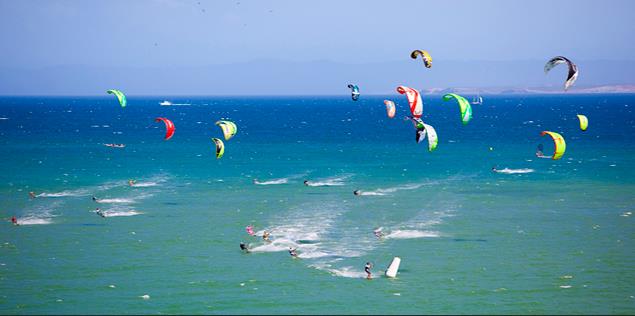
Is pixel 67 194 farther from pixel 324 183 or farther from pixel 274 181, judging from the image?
pixel 324 183

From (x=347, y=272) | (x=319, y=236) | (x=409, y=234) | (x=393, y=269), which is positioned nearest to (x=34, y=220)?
(x=319, y=236)

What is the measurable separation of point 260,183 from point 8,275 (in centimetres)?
3314

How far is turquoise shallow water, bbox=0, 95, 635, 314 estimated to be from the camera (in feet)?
114

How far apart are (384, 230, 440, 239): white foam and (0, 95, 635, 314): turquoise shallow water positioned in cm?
12

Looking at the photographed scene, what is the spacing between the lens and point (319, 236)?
4638 centimetres

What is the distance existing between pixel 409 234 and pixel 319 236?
5.48 meters

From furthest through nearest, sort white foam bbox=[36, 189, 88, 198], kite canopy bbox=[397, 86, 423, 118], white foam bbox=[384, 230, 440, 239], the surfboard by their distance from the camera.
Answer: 1. white foam bbox=[36, 189, 88, 198]
2. kite canopy bbox=[397, 86, 423, 118]
3. white foam bbox=[384, 230, 440, 239]
4. the surfboard

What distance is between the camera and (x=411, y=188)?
65.7 meters

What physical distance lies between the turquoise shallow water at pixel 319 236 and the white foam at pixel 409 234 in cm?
12

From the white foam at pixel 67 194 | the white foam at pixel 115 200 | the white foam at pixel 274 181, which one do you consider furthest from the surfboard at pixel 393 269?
the white foam at pixel 67 194

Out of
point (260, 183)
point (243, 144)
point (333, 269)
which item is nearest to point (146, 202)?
point (260, 183)

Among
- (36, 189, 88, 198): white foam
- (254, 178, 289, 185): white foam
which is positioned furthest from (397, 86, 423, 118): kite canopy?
(36, 189, 88, 198): white foam

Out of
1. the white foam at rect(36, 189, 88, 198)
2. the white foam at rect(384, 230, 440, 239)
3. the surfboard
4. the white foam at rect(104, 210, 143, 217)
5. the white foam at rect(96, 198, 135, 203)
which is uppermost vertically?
the white foam at rect(36, 189, 88, 198)

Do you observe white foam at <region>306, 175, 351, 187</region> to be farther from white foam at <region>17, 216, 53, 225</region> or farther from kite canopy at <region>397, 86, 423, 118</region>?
white foam at <region>17, 216, 53, 225</region>
